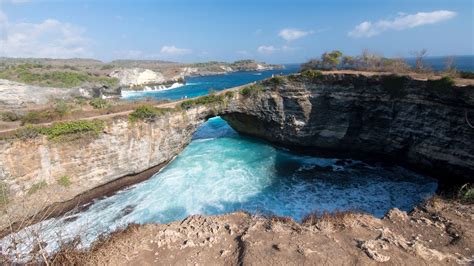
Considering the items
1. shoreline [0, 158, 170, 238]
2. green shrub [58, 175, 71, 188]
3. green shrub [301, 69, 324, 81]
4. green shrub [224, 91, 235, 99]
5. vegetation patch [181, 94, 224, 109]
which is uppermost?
green shrub [301, 69, 324, 81]

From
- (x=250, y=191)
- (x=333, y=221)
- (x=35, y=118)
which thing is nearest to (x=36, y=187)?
(x=35, y=118)

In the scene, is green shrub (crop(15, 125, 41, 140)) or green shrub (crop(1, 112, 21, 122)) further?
green shrub (crop(1, 112, 21, 122))

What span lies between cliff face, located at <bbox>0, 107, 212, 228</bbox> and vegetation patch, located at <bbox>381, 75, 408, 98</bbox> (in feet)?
49.3

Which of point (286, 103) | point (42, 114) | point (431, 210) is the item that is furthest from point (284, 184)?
point (42, 114)

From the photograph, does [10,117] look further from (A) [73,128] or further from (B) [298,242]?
(B) [298,242]

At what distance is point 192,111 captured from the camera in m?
24.3

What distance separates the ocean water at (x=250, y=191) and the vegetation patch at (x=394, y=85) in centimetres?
582

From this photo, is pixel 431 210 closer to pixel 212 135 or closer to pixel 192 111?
pixel 192 111

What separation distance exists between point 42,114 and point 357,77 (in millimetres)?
25013

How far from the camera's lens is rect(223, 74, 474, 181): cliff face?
18.1m

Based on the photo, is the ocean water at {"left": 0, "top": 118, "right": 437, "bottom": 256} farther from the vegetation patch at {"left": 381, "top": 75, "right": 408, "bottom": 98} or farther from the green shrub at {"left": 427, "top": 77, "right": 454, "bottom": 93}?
the green shrub at {"left": 427, "top": 77, "right": 454, "bottom": 93}

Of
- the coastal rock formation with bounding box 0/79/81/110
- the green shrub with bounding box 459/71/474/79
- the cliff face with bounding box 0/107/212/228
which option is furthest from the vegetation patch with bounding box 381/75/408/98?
the coastal rock formation with bounding box 0/79/81/110

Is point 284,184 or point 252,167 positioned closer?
point 284,184

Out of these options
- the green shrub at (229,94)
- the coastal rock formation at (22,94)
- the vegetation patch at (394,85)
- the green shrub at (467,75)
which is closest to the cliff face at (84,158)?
the green shrub at (229,94)
